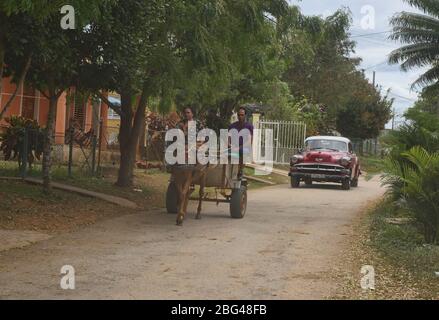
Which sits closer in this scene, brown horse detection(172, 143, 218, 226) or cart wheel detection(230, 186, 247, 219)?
brown horse detection(172, 143, 218, 226)

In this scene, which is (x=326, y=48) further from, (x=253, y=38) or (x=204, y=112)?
(x=253, y=38)

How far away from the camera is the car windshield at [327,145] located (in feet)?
75.1

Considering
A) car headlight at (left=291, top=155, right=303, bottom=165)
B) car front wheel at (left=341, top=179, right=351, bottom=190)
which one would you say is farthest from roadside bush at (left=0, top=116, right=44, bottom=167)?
car front wheel at (left=341, top=179, right=351, bottom=190)

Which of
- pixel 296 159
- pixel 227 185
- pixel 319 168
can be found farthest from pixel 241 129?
pixel 296 159

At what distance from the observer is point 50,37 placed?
10.3m

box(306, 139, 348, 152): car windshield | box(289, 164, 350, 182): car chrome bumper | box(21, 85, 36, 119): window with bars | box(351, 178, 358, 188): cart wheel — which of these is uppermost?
box(21, 85, 36, 119): window with bars

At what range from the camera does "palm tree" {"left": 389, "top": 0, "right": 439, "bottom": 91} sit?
28469mm

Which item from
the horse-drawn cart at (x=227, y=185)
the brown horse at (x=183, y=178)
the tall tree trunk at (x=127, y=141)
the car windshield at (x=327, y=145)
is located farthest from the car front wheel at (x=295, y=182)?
the brown horse at (x=183, y=178)

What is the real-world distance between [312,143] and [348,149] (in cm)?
132

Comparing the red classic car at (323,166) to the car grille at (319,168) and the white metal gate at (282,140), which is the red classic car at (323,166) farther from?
the white metal gate at (282,140)

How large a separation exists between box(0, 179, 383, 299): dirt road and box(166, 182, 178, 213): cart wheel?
1.11ft

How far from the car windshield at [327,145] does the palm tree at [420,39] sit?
8428 millimetres

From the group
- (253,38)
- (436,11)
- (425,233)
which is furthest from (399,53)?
(425,233)

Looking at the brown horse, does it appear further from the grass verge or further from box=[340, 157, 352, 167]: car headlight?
box=[340, 157, 352, 167]: car headlight
